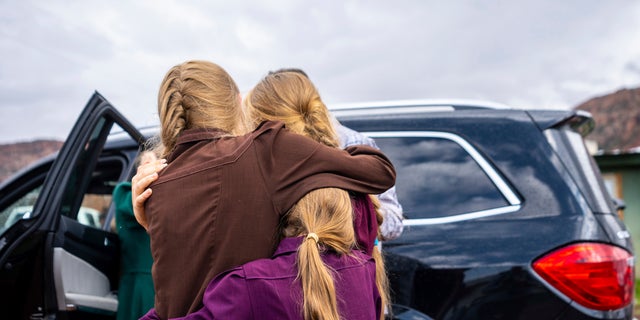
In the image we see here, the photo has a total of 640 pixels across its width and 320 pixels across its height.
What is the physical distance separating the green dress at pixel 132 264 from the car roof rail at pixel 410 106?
124cm

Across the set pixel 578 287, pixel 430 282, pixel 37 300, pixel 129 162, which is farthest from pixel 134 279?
pixel 578 287

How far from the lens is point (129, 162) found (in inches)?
140

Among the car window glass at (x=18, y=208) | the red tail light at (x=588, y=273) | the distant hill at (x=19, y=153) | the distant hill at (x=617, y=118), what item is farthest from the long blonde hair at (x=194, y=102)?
the distant hill at (x=617, y=118)

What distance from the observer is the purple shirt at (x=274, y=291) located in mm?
1568

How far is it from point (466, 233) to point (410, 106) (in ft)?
2.74

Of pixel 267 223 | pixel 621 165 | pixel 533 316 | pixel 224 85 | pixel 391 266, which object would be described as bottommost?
pixel 621 165

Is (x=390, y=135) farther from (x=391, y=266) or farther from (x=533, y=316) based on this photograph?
(x=533, y=316)

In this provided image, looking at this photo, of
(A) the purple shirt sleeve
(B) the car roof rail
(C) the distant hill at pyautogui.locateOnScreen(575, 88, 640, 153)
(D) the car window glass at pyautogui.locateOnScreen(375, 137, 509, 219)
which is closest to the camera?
(A) the purple shirt sleeve

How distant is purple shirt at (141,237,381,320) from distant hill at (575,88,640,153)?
6253 centimetres

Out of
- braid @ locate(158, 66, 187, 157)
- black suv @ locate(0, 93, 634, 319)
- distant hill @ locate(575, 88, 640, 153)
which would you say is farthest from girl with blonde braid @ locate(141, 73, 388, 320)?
distant hill @ locate(575, 88, 640, 153)

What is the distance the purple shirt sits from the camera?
157 centimetres

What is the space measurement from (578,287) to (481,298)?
0.40 m

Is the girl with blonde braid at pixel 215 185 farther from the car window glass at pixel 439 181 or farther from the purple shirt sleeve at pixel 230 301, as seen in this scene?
the car window glass at pixel 439 181

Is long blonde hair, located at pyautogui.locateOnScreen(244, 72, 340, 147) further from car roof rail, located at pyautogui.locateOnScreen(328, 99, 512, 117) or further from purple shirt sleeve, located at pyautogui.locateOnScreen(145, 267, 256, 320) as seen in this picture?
car roof rail, located at pyautogui.locateOnScreen(328, 99, 512, 117)
